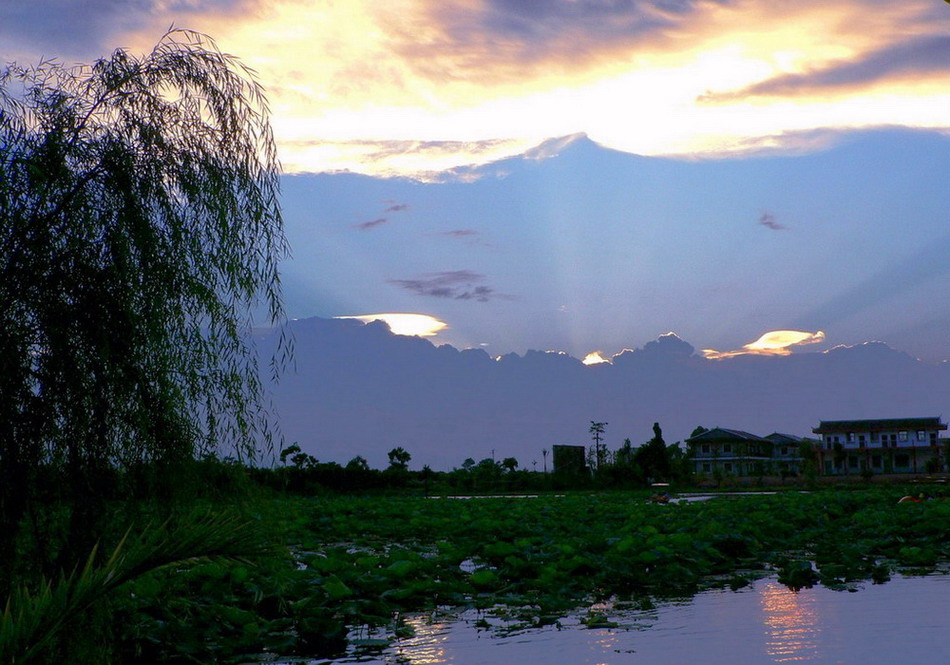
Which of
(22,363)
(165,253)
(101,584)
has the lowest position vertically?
(101,584)

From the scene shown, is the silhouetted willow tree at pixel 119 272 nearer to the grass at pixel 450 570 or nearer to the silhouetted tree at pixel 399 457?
the grass at pixel 450 570

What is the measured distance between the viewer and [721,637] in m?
8.12

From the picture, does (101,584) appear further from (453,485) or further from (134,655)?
(453,485)

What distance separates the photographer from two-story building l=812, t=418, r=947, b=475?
220 ft

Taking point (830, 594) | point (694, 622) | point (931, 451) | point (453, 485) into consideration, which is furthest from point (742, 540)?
point (931, 451)

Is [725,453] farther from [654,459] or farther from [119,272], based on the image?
[119,272]

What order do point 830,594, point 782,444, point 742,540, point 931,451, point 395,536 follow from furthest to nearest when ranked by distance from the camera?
point 782,444 → point 931,451 → point 395,536 → point 742,540 → point 830,594

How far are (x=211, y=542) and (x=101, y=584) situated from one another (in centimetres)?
45

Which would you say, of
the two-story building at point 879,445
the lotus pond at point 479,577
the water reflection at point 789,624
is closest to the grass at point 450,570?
the lotus pond at point 479,577

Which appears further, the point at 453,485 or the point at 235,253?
the point at 453,485

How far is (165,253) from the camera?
6945 mm

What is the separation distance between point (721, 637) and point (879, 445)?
66139 millimetres

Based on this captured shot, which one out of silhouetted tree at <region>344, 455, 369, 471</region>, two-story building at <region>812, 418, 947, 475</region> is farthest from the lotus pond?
two-story building at <region>812, 418, 947, 475</region>

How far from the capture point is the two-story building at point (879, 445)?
Result: 220 ft
